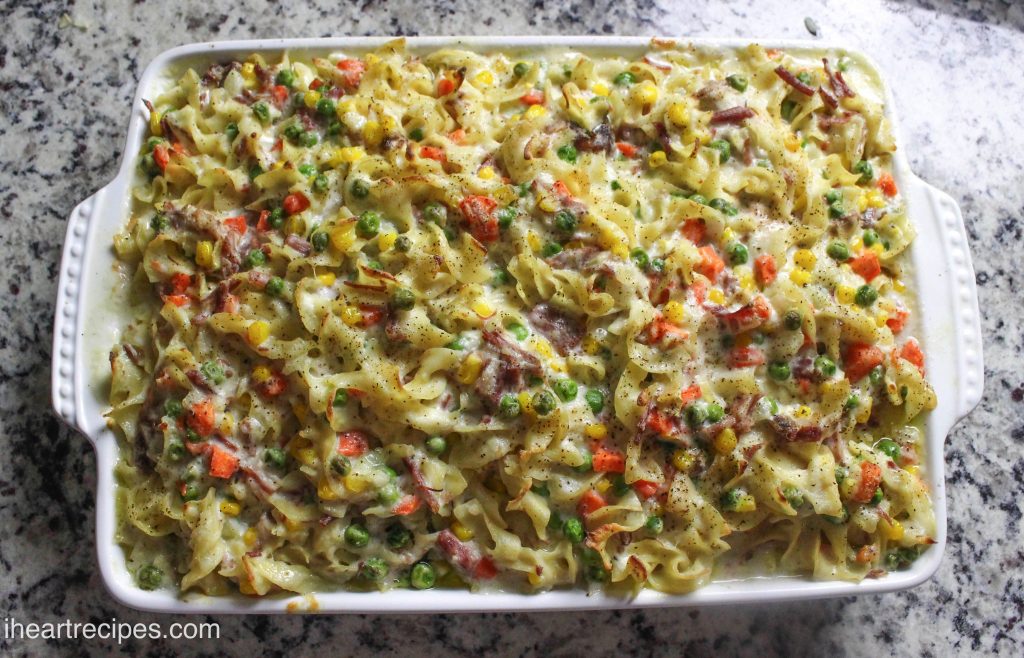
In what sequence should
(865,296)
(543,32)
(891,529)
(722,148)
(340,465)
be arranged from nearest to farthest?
(340,465)
(891,529)
(865,296)
(722,148)
(543,32)

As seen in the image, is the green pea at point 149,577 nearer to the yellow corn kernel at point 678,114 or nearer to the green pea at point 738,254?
the green pea at point 738,254

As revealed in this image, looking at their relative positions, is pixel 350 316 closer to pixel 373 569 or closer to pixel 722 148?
pixel 373 569

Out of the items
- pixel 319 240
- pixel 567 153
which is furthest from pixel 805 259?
pixel 319 240

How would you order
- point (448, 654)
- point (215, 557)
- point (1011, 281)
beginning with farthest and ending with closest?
point (1011, 281) → point (448, 654) → point (215, 557)

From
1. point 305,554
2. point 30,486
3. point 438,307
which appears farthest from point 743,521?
point 30,486

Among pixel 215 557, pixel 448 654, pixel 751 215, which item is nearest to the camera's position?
pixel 215 557

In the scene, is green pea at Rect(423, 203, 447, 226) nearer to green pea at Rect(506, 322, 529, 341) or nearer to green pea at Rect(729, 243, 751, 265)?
green pea at Rect(506, 322, 529, 341)

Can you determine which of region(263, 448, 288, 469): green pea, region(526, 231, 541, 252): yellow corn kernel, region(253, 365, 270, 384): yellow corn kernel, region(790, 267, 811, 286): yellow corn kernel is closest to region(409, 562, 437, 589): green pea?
region(263, 448, 288, 469): green pea

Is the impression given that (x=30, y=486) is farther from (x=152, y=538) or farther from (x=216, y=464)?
(x=216, y=464)
